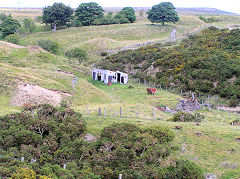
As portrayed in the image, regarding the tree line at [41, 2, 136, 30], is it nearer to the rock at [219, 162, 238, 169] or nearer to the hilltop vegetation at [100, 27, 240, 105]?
the hilltop vegetation at [100, 27, 240, 105]

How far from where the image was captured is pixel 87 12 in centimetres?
10356

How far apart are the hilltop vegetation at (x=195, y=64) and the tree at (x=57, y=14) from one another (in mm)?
34489

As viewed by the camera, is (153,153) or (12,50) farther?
(12,50)

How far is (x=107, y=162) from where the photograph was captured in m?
17.0

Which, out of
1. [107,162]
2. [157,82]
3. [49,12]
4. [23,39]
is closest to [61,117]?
[107,162]

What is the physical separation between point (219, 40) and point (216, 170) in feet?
189

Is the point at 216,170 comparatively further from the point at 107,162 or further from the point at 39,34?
the point at 39,34

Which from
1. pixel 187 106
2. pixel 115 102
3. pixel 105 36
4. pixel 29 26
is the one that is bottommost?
pixel 187 106

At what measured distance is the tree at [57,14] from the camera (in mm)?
94438

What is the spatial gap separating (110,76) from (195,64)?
1681 centimetres

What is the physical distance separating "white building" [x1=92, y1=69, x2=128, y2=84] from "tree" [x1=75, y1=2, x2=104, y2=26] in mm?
57138

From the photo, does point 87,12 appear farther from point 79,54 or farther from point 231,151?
point 231,151

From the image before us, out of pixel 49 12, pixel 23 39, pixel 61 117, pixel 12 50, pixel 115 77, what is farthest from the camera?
pixel 49 12

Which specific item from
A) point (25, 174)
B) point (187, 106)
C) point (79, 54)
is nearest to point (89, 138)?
point (25, 174)
